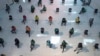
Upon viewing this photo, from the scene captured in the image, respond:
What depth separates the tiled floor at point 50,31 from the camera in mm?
16391

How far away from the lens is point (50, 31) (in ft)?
59.4

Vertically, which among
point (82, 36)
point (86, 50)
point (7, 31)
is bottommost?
point (86, 50)

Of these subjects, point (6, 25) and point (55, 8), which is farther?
point (55, 8)

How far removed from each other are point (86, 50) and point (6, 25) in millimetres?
7137

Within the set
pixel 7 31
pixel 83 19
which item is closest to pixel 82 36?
pixel 83 19

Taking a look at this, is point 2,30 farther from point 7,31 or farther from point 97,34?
point 97,34

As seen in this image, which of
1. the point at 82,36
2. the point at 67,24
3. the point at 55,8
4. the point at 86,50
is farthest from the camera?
the point at 55,8

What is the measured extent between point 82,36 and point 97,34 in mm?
1268

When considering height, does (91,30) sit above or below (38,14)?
below

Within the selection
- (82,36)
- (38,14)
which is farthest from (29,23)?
(82,36)

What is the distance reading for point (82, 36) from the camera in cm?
1766

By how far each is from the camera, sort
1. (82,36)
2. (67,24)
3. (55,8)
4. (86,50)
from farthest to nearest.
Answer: (55,8) < (67,24) < (82,36) < (86,50)

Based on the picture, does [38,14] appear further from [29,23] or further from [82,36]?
[82,36]

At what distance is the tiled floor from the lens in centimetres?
1639
